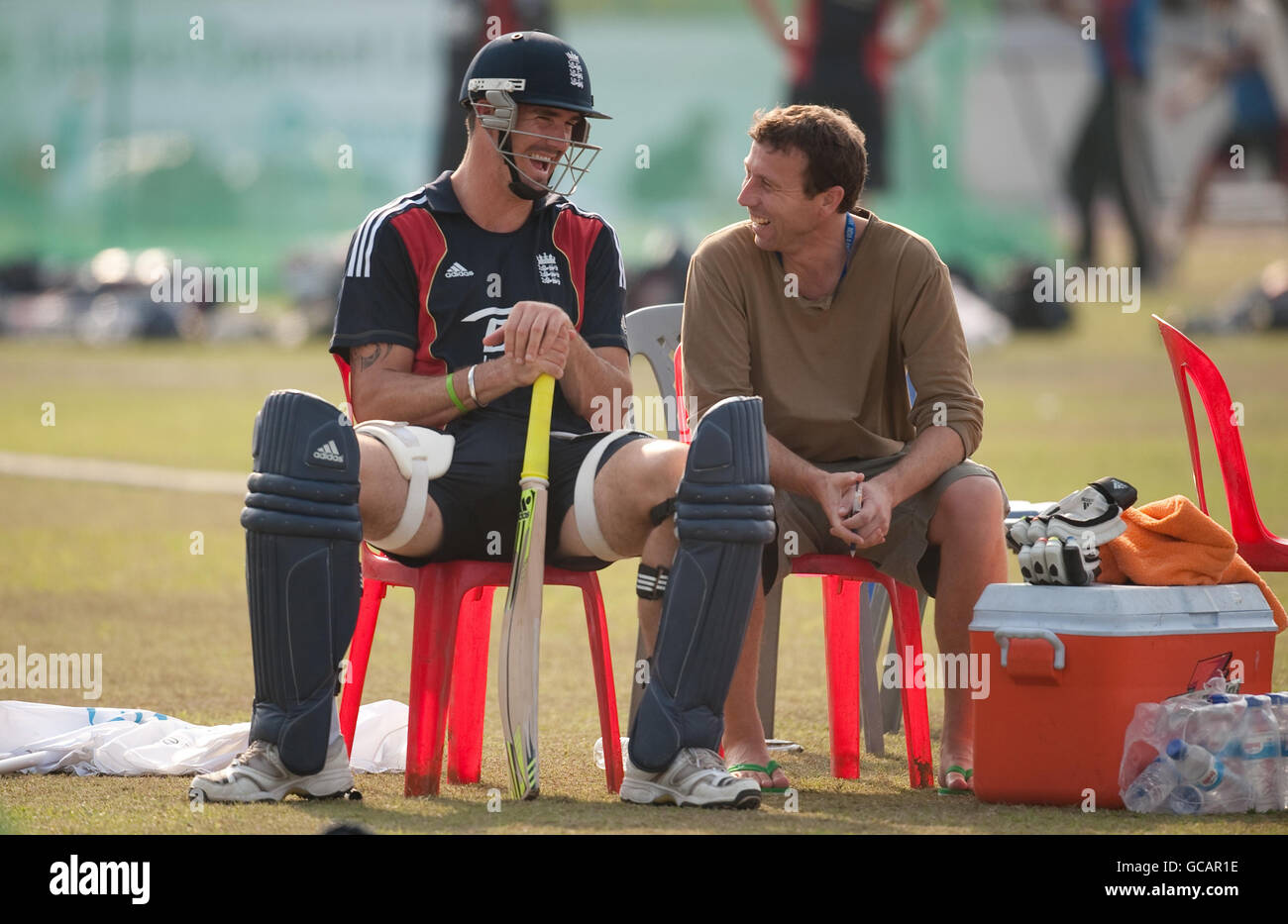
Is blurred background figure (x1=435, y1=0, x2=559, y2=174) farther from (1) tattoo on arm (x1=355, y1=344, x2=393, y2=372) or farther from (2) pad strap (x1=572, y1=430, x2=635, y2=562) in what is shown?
(2) pad strap (x1=572, y1=430, x2=635, y2=562)

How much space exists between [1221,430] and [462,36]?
22013 millimetres

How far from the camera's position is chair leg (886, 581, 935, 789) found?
15.0ft

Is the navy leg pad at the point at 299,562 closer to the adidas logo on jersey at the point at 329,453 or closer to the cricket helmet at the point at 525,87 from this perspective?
the adidas logo on jersey at the point at 329,453

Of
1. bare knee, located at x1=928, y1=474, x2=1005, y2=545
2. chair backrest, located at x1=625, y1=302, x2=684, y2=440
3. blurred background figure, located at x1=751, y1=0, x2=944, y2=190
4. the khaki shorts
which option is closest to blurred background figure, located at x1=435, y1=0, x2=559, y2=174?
blurred background figure, located at x1=751, y1=0, x2=944, y2=190

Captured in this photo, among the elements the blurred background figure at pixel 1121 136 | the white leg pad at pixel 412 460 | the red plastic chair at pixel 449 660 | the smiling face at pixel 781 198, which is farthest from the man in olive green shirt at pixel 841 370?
the blurred background figure at pixel 1121 136

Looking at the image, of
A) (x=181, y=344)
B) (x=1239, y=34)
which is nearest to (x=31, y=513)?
(x=181, y=344)

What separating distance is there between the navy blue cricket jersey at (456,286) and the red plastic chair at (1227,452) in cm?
151

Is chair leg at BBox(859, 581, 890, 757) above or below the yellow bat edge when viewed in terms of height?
below

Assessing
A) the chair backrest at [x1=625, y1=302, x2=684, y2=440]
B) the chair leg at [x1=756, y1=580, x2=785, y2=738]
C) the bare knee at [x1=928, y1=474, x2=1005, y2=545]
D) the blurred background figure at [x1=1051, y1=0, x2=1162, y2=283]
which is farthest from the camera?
the blurred background figure at [x1=1051, y1=0, x2=1162, y2=283]

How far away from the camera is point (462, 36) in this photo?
25.8 metres

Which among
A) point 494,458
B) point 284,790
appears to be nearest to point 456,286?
point 494,458

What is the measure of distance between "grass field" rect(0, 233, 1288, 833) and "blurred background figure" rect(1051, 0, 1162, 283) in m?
5.32

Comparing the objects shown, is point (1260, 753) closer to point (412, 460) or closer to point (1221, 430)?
point (1221, 430)

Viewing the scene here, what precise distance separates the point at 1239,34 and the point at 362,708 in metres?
28.0
